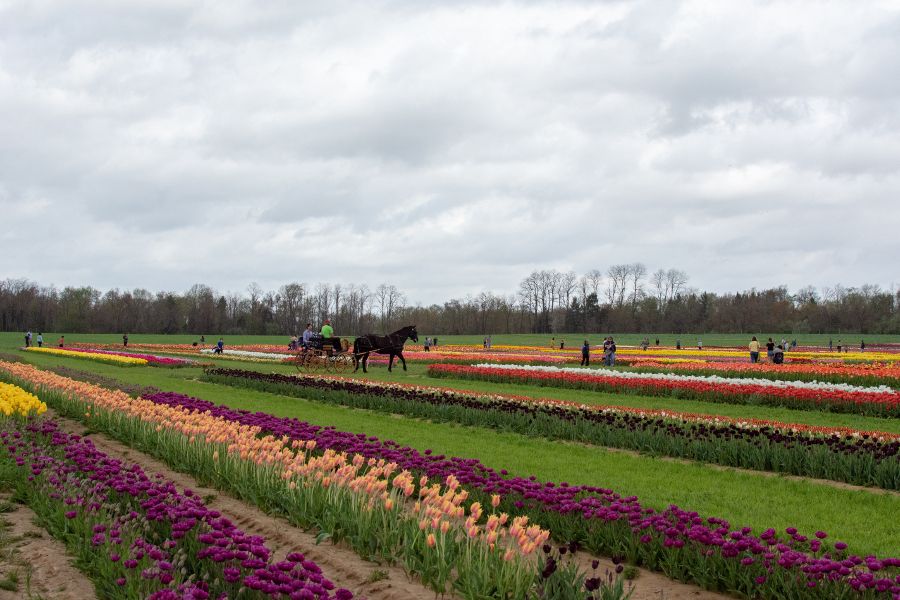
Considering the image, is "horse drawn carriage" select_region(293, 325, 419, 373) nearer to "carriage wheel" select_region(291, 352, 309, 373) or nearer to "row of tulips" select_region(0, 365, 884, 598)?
"carriage wheel" select_region(291, 352, 309, 373)

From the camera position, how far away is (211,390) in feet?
74.3

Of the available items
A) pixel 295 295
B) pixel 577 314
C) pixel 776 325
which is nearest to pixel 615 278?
pixel 577 314

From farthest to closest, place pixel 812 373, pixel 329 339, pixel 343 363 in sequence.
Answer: pixel 343 363 < pixel 329 339 < pixel 812 373

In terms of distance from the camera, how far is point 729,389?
20.5 metres

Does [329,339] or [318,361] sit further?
[318,361]

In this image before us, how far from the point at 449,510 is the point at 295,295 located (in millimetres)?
126131

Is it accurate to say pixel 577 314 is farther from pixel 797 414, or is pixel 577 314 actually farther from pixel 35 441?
pixel 35 441

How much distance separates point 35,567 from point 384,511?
3.03 meters

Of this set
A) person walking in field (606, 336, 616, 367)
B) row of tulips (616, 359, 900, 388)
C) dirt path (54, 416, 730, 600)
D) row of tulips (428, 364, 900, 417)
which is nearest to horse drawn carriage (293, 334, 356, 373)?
row of tulips (428, 364, 900, 417)

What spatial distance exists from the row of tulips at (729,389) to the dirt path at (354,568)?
45.7 ft

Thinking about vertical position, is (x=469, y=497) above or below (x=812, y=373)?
below

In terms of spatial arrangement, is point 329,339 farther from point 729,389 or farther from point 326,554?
point 326,554

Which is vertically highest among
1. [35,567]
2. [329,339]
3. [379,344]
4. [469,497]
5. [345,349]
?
[329,339]

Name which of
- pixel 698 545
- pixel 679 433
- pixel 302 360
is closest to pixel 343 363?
pixel 302 360
